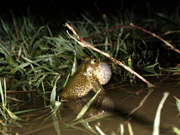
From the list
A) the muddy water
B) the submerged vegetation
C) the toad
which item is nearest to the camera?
the muddy water

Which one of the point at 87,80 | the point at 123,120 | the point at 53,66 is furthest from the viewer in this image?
the point at 53,66

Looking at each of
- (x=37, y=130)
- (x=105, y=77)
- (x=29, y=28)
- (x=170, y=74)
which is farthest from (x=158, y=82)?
(x=29, y=28)

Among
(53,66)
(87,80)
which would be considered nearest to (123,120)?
(87,80)

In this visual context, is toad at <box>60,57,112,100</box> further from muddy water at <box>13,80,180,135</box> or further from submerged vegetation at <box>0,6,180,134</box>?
muddy water at <box>13,80,180,135</box>

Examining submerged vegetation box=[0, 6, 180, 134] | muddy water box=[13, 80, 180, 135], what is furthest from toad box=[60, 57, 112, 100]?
muddy water box=[13, 80, 180, 135]

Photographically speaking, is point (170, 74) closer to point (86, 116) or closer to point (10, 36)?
point (86, 116)

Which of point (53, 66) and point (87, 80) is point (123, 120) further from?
point (53, 66)

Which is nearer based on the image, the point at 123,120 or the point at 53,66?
the point at 123,120

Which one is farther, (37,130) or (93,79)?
(93,79)
